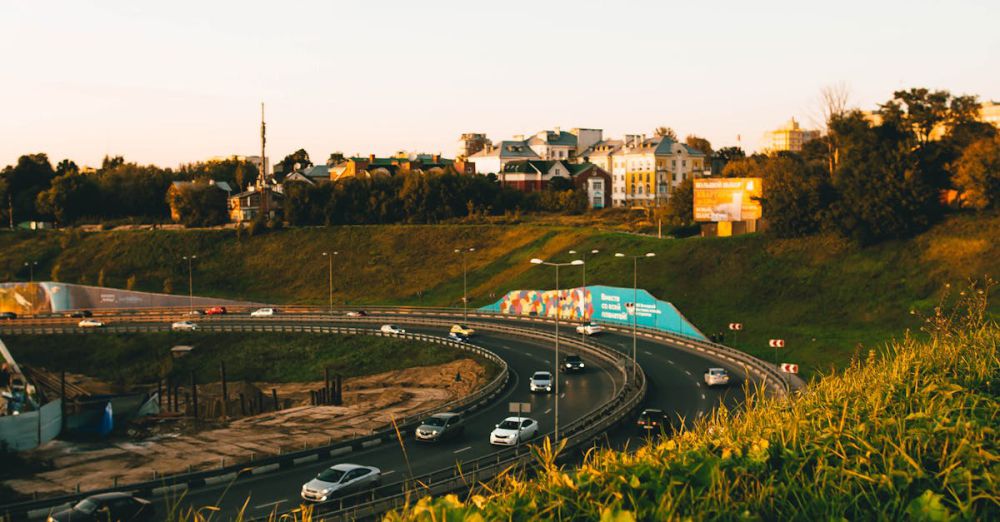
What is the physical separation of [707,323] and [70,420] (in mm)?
52869

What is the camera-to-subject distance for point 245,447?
1689 inches

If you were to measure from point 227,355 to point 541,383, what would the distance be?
42.7 m

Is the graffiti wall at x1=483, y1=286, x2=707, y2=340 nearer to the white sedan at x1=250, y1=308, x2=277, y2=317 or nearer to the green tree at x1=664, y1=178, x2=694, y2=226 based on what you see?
the green tree at x1=664, y1=178, x2=694, y2=226

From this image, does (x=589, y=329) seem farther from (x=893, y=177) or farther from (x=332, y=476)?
(x=332, y=476)

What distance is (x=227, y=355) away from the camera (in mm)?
82250

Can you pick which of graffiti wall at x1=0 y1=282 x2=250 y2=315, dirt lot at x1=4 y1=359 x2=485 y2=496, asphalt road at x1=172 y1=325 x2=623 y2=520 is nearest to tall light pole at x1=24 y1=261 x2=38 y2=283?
graffiti wall at x1=0 y1=282 x2=250 y2=315

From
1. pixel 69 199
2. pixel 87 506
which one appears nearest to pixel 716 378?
pixel 87 506

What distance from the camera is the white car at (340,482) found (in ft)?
94.7

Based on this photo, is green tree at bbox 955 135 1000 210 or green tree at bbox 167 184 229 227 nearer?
green tree at bbox 955 135 1000 210

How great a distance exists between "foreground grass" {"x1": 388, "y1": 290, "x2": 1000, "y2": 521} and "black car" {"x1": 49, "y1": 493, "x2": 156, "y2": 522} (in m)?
22.2

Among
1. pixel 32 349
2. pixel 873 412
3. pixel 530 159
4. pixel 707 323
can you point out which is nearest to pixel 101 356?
pixel 32 349

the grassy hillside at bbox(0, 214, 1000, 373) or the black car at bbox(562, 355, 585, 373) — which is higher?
the grassy hillside at bbox(0, 214, 1000, 373)

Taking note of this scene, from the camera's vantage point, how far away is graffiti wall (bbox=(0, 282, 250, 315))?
110062 millimetres

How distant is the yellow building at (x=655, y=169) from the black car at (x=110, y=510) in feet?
433
